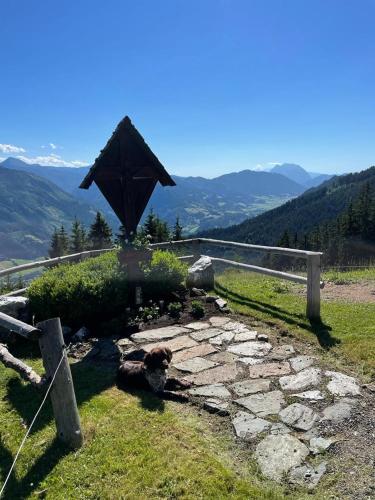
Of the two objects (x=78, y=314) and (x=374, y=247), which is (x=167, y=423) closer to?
(x=78, y=314)

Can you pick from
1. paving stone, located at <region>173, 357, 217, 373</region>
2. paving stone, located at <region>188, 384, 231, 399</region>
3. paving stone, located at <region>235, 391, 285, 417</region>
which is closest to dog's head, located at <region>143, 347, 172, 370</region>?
paving stone, located at <region>188, 384, 231, 399</region>

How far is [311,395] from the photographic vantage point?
4.83 meters

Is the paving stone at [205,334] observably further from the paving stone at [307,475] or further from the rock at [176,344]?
the paving stone at [307,475]

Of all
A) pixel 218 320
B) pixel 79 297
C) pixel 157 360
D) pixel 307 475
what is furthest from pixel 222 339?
pixel 307 475

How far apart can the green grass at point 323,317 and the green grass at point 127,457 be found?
2.67 m

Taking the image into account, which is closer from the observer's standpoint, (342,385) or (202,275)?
(342,385)

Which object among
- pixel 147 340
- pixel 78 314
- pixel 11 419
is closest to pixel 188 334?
pixel 147 340

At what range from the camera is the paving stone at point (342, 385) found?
191 inches

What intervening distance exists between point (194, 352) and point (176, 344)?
1.60 feet

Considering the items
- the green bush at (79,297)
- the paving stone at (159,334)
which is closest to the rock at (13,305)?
the green bush at (79,297)

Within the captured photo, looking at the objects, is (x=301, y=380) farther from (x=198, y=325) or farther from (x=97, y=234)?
(x=97, y=234)

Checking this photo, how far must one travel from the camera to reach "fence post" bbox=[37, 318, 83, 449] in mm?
4012

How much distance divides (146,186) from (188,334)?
347 centimetres

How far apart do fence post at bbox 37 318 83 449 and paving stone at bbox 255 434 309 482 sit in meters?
1.90
